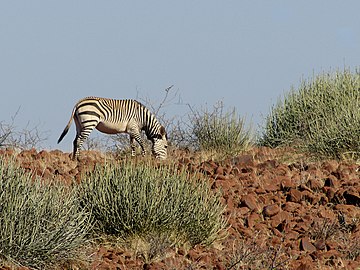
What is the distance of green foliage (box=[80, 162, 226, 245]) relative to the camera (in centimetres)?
934

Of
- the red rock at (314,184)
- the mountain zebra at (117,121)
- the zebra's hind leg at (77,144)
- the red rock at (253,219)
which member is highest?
the mountain zebra at (117,121)

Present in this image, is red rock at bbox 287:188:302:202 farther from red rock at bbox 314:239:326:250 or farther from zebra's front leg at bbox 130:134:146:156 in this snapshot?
zebra's front leg at bbox 130:134:146:156

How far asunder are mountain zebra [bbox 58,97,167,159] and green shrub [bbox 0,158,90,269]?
11.6 m

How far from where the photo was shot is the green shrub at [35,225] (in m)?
8.18

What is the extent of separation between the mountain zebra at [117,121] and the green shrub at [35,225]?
11552mm

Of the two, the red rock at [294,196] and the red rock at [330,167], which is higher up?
the red rock at [330,167]

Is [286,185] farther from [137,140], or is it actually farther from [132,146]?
[137,140]

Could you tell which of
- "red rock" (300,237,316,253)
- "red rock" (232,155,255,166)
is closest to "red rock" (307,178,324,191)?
"red rock" (232,155,255,166)

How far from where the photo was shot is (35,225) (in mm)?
8258

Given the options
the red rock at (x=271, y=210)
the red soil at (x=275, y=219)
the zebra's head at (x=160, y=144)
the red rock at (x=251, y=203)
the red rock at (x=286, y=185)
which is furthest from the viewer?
the zebra's head at (x=160, y=144)

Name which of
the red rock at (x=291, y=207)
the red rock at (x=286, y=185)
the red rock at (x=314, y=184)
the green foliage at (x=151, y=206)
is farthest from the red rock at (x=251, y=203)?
the red rock at (x=314, y=184)

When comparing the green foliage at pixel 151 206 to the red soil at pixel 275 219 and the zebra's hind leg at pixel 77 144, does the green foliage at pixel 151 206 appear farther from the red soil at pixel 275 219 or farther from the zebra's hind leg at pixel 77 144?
the zebra's hind leg at pixel 77 144

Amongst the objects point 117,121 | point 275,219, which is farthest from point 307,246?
point 117,121

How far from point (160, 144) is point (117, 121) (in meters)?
1.38
